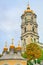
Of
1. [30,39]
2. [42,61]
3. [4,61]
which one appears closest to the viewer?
[4,61]

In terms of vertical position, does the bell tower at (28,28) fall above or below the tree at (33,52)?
above

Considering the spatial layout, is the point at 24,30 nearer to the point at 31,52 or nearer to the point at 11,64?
the point at 31,52

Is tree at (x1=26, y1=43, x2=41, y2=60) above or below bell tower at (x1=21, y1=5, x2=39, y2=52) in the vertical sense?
below

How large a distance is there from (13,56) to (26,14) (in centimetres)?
3060

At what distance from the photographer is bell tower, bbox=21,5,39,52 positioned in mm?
81125

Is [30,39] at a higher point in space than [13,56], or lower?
higher

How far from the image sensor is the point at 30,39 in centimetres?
8075

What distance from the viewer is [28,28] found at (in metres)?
82.2

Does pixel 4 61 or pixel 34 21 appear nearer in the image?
pixel 4 61

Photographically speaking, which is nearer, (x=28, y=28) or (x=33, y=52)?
(x=33, y=52)

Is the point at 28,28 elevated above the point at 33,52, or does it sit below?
above

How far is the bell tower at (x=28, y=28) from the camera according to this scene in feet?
266

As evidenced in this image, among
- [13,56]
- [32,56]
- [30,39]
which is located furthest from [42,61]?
[30,39]

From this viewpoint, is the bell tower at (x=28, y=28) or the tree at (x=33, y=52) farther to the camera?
the bell tower at (x=28, y=28)
